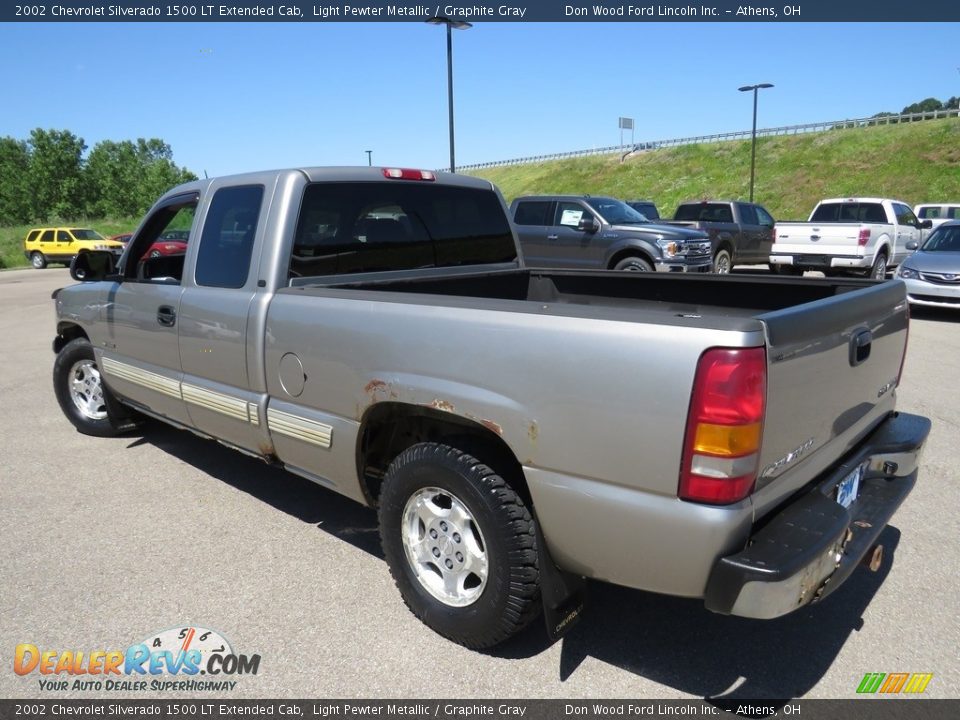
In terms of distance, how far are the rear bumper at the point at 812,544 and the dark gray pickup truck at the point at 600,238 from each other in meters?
9.22

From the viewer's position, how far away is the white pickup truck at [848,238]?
45.8 feet

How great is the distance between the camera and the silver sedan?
10641mm

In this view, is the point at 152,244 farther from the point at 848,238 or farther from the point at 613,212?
the point at 848,238

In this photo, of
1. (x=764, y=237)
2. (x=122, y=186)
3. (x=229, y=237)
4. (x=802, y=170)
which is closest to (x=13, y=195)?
(x=122, y=186)

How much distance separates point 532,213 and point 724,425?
11.8 meters

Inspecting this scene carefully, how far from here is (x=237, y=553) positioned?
11.9 feet

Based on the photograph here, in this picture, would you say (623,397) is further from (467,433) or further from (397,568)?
(397,568)

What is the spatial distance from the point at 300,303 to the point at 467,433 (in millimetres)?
1058

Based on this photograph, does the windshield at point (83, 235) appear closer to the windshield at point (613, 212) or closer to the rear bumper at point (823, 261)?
the windshield at point (613, 212)

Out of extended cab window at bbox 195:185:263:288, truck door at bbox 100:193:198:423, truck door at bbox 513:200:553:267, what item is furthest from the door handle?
truck door at bbox 513:200:553:267

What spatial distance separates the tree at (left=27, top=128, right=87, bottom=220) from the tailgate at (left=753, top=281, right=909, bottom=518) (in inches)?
2874

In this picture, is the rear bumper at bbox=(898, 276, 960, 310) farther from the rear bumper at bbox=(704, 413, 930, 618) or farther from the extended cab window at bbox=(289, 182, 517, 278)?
the rear bumper at bbox=(704, 413, 930, 618)

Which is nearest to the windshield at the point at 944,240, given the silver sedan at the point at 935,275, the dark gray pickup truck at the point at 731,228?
the silver sedan at the point at 935,275

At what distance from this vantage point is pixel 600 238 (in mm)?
12641
